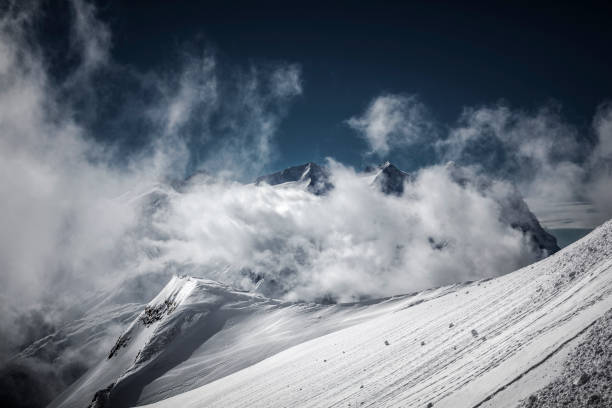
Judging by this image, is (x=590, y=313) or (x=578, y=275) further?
(x=578, y=275)

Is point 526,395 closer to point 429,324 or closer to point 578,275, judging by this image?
point 578,275

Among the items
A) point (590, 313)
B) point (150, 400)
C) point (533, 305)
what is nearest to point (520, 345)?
point (590, 313)

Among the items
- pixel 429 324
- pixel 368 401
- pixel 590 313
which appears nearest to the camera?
pixel 590 313

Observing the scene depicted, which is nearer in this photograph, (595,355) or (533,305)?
(595,355)

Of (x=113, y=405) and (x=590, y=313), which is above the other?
(x=113, y=405)

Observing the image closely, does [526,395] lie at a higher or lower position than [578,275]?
lower

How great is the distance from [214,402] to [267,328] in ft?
188

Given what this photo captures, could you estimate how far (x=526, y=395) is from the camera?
22.7 ft

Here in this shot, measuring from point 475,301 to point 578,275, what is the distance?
6.44 metres

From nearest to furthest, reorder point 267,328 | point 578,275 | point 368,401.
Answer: point 368,401 → point 578,275 → point 267,328

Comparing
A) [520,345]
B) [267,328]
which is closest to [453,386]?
[520,345]

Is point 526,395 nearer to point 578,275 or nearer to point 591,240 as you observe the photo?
point 578,275

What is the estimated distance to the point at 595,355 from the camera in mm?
6617

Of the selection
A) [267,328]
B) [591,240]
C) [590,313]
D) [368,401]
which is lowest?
[368,401]
